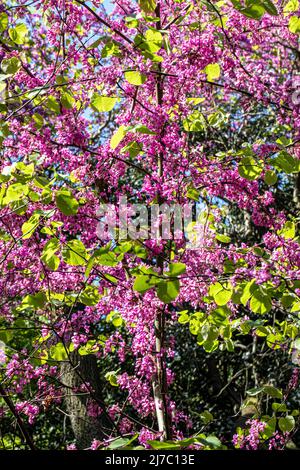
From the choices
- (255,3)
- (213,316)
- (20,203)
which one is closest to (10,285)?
(20,203)

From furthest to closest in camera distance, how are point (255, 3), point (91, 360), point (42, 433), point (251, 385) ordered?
point (42, 433), point (251, 385), point (91, 360), point (255, 3)

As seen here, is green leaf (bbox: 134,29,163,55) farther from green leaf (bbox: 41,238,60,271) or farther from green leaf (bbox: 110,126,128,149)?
green leaf (bbox: 41,238,60,271)

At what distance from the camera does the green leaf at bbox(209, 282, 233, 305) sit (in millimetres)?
2924

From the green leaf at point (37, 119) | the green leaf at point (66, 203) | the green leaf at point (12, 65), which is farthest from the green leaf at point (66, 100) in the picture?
the green leaf at point (66, 203)

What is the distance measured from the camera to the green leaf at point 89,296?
130 inches

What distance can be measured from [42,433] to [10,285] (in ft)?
19.4

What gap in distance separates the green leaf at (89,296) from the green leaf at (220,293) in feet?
2.43

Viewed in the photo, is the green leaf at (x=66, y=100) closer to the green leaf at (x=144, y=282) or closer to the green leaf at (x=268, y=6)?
the green leaf at (x=268, y=6)

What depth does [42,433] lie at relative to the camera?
917 centimetres

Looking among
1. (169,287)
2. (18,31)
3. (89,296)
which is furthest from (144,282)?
(18,31)

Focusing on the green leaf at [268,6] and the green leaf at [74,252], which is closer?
the green leaf at [268,6]

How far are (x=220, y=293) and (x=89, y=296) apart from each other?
85 cm

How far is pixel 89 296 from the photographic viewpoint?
3379mm
